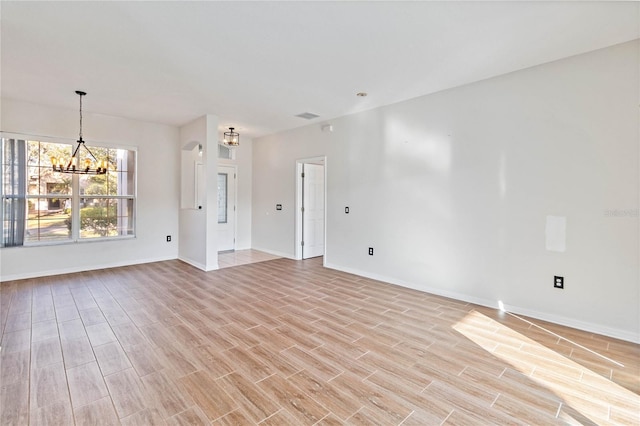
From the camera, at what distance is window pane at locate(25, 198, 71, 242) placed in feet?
16.2

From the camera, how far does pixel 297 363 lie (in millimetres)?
2443

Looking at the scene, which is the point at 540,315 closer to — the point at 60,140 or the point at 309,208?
the point at 309,208

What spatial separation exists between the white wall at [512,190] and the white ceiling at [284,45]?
36 cm

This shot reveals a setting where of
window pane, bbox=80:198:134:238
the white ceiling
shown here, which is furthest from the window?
the white ceiling

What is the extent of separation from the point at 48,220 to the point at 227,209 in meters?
3.23

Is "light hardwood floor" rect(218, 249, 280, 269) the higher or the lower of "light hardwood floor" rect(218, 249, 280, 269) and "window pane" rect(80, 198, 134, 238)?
the lower

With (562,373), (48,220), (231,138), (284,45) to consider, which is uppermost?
(284,45)

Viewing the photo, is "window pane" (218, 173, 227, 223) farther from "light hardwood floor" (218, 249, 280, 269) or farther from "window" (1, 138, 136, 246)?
"window" (1, 138, 136, 246)

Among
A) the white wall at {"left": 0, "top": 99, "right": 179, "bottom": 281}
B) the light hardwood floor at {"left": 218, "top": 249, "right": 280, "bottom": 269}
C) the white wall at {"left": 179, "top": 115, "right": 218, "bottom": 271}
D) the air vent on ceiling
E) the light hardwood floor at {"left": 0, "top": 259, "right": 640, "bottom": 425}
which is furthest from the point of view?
the light hardwood floor at {"left": 218, "top": 249, "right": 280, "bottom": 269}

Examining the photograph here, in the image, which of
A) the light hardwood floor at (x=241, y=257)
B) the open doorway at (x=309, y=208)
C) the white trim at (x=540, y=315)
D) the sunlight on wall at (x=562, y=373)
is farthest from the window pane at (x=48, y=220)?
the sunlight on wall at (x=562, y=373)

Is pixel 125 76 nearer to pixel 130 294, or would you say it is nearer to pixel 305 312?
pixel 130 294

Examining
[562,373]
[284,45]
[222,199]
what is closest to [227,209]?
[222,199]

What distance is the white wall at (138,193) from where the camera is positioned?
4.79 m

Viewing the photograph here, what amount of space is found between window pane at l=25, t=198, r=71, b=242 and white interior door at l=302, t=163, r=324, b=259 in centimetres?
430
